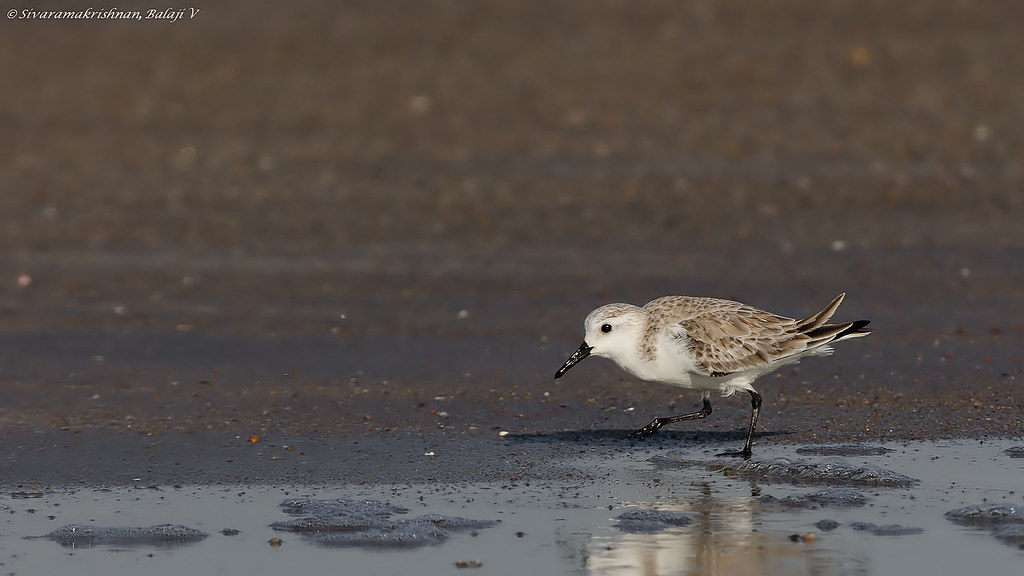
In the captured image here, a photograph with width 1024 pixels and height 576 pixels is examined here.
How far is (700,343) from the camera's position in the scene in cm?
998

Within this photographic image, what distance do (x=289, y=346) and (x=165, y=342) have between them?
3.57ft

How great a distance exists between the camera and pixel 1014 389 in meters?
11.3

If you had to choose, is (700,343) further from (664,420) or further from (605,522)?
(605,522)

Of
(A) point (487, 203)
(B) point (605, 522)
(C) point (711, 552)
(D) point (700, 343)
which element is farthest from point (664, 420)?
(A) point (487, 203)

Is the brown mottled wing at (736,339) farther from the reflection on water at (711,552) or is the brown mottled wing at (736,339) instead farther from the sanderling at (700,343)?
the reflection on water at (711,552)

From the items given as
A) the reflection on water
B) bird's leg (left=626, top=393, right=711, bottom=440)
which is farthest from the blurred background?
the reflection on water

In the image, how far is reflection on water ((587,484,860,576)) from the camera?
296 inches

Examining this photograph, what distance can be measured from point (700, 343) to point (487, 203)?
8.25m

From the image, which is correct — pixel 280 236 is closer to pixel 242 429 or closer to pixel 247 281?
pixel 247 281

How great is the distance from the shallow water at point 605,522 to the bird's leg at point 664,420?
1.45 feet

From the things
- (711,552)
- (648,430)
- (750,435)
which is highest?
(648,430)

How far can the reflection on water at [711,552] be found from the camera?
7523 mm

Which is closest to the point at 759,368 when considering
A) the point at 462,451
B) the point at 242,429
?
the point at 462,451

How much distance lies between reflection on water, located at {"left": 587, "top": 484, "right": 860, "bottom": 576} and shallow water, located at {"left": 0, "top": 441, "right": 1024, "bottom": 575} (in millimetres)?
12
